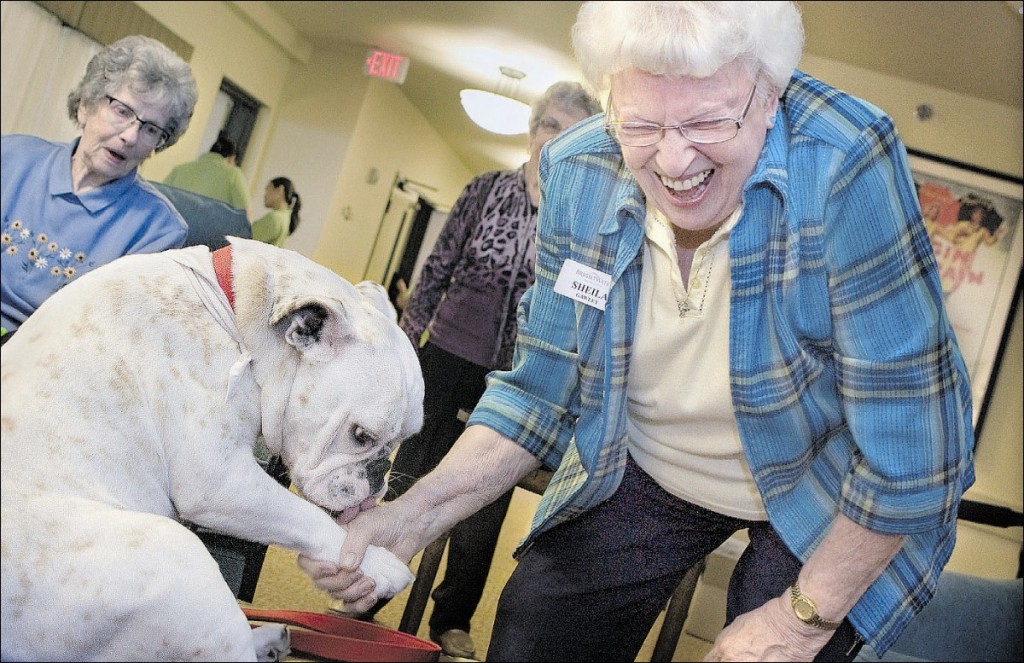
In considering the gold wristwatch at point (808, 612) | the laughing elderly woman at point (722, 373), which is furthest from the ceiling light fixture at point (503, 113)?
the gold wristwatch at point (808, 612)

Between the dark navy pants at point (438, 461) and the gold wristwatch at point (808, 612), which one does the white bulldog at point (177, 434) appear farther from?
the gold wristwatch at point (808, 612)

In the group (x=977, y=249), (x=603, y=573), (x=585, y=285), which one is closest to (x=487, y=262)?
(x=585, y=285)

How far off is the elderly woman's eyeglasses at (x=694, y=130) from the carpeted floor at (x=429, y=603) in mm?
640

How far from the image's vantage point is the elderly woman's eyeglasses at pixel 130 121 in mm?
1146

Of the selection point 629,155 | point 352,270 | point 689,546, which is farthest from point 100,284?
point 689,546

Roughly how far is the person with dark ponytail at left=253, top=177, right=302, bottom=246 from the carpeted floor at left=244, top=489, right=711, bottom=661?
35cm

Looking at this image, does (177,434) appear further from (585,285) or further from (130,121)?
(585,285)

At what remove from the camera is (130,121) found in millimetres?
1148

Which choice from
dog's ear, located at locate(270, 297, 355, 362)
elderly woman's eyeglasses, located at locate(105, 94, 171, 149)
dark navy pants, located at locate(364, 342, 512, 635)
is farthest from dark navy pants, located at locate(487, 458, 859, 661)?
elderly woman's eyeglasses, located at locate(105, 94, 171, 149)

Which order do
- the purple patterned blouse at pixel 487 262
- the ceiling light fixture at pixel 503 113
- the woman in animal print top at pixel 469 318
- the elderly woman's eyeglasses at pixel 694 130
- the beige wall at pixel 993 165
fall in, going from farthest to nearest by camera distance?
the beige wall at pixel 993 165 < the ceiling light fixture at pixel 503 113 < the purple patterned blouse at pixel 487 262 < the woman in animal print top at pixel 469 318 < the elderly woman's eyeglasses at pixel 694 130

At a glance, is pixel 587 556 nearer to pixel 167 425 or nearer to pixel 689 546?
pixel 689 546

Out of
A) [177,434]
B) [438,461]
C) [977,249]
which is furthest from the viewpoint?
[977,249]

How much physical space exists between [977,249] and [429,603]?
4634 mm

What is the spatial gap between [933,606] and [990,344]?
103 inches
